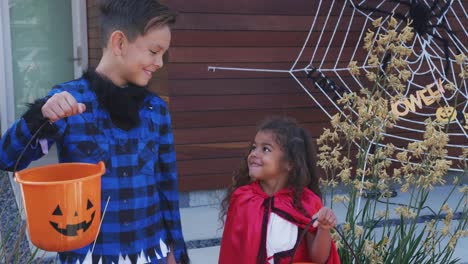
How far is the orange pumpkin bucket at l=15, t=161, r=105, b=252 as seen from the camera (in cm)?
130

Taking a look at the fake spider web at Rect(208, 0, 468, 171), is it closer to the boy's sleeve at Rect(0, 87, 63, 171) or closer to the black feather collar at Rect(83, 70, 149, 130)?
the black feather collar at Rect(83, 70, 149, 130)

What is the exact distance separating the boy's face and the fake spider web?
2982 mm

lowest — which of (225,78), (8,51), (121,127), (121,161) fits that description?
(121,161)

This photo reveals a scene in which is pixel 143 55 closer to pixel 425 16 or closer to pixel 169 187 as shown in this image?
pixel 169 187

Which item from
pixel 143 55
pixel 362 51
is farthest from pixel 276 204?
pixel 362 51

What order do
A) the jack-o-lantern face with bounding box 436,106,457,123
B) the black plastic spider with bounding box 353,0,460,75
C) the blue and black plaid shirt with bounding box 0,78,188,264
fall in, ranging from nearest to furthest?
the blue and black plaid shirt with bounding box 0,78,188,264 < the jack-o-lantern face with bounding box 436,106,457,123 < the black plastic spider with bounding box 353,0,460,75

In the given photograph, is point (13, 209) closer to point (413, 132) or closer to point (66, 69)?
point (66, 69)

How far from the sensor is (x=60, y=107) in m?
1.41

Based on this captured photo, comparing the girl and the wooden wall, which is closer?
the girl

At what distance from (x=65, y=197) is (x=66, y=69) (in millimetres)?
5515

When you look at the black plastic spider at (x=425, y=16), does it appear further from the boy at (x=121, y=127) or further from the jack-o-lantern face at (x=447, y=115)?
the boy at (x=121, y=127)

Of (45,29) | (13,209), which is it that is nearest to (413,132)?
(13,209)

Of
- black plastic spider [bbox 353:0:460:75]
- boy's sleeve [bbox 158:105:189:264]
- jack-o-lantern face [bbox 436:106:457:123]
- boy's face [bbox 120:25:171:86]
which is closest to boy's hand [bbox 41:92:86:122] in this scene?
boy's face [bbox 120:25:171:86]

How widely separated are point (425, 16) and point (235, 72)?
1931 millimetres
